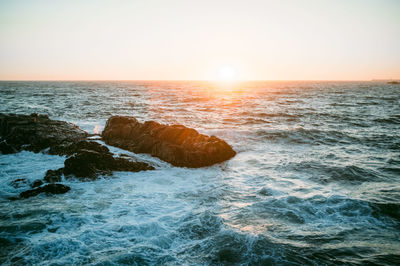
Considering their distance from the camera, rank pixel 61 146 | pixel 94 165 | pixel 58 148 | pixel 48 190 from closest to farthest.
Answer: pixel 48 190 < pixel 94 165 < pixel 58 148 < pixel 61 146

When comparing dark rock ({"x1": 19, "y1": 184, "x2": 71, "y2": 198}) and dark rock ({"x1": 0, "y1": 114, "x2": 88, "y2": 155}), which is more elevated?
dark rock ({"x1": 0, "y1": 114, "x2": 88, "y2": 155})

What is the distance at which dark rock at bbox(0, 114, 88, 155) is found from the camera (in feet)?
38.9

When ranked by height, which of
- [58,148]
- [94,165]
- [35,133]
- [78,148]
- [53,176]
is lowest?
[53,176]

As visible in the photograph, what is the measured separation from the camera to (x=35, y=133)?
502 inches

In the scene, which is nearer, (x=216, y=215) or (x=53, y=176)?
(x=216, y=215)

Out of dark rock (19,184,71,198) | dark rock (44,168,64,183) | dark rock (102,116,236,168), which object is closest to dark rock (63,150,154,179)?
dark rock (44,168,64,183)

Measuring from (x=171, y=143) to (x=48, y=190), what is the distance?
5.30m

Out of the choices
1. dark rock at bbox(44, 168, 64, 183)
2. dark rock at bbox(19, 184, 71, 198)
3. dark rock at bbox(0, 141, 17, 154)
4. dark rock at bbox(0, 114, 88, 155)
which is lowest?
dark rock at bbox(19, 184, 71, 198)

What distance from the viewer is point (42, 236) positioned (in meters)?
5.08

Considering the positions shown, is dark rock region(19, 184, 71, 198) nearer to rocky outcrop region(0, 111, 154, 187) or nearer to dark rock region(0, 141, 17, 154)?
Answer: rocky outcrop region(0, 111, 154, 187)

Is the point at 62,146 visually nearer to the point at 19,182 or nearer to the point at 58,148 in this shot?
the point at 58,148

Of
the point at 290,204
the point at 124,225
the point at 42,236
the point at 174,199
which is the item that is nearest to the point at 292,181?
the point at 290,204

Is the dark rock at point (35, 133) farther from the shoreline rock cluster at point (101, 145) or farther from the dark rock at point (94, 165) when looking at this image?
the dark rock at point (94, 165)

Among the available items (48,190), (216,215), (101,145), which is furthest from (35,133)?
(216,215)
